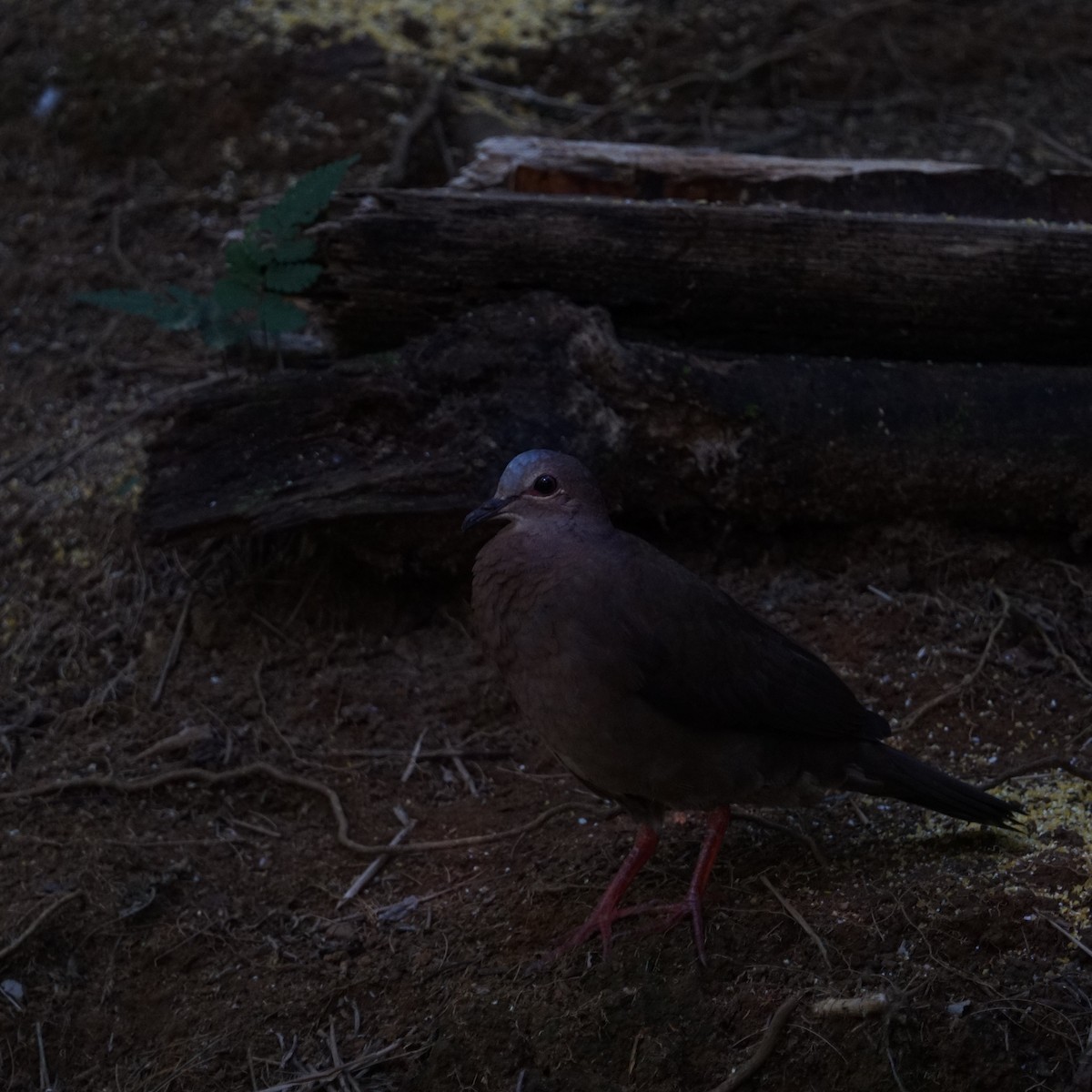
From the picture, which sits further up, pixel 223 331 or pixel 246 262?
pixel 246 262

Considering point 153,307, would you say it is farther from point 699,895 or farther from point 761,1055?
point 761,1055

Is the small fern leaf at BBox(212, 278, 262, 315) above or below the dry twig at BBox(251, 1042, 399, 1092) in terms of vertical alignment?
above

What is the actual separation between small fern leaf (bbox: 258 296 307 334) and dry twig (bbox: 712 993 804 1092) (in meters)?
2.71

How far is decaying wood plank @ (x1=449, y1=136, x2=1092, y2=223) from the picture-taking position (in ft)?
15.8

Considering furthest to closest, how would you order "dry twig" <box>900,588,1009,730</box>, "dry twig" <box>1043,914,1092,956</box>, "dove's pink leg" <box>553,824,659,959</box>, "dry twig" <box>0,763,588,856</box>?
"dry twig" <box>900,588,1009,730</box> < "dry twig" <box>0,763,588,856</box> < "dove's pink leg" <box>553,824,659,959</box> < "dry twig" <box>1043,914,1092,956</box>

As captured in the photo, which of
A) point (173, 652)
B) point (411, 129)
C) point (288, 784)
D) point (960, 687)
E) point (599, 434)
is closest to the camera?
point (960, 687)

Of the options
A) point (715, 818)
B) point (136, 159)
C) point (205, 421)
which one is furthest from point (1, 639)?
point (136, 159)

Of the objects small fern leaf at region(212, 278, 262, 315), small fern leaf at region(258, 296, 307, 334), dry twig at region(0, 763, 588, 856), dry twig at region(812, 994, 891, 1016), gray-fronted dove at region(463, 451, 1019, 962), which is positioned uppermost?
small fern leaf at region(212, 278, 262, 315)

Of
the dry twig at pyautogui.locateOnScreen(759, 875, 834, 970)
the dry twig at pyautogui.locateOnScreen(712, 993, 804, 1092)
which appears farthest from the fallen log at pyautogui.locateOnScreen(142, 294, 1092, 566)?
the dry twig at pyautogui.locateOnScreen(712, 993, 804, 1092)

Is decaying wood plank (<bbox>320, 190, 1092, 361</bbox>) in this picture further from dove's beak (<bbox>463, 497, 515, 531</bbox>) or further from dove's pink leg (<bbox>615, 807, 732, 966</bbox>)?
dove's pink leg (<bbox>615, 807, 732, 966</bbox>)

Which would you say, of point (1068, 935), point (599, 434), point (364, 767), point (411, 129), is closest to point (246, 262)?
point (599, 434)

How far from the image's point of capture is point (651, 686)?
312 centimetres

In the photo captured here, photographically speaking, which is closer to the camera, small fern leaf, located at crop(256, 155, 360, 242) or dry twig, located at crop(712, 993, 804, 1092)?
dry twig, located at crop(712, 993, 804, 1092)

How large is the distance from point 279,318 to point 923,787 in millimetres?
2566
